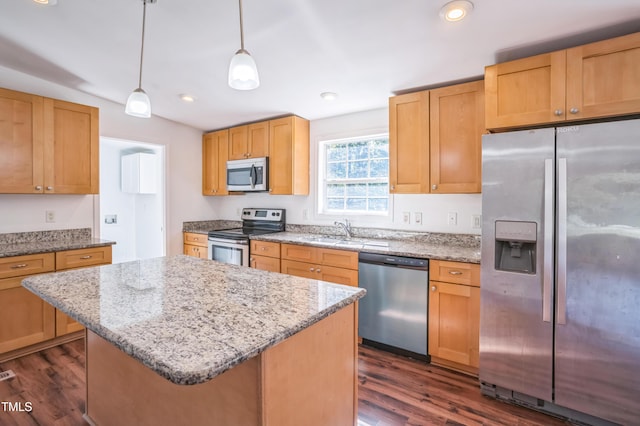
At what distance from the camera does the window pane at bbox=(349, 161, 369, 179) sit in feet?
11.3

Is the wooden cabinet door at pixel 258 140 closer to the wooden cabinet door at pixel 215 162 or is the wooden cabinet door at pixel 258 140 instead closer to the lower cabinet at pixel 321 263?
the wooden cabinet door at pixel 215 162

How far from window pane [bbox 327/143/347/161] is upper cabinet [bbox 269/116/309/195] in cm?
27

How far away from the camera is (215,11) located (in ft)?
6.12

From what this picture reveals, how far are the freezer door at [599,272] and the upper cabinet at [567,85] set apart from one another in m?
0.20

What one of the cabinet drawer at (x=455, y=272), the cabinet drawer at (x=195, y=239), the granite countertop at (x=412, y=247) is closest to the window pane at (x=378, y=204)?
the granite countertop at (x=412, y=247)

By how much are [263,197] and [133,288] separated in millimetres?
2876

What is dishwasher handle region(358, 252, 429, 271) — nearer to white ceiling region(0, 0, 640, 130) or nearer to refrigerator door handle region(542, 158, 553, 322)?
refrigerator door handle region(542, 158, 553, 322)

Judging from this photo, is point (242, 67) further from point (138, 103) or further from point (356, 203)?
point (356, 203)

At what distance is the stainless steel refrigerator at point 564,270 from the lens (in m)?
1.66

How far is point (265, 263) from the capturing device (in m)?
3.37

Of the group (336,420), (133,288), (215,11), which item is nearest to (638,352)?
(336,420)

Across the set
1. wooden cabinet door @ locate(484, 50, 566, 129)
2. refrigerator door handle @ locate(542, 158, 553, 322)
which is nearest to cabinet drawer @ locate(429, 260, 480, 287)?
refrigerator door handle @ locate(542, 158, 553, 322)

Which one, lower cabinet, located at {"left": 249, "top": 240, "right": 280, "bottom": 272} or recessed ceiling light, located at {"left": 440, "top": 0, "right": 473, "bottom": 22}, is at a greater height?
recessed ceiling light, located at {"left": 440, "top": 0, "right": 473, "bottom": 22}

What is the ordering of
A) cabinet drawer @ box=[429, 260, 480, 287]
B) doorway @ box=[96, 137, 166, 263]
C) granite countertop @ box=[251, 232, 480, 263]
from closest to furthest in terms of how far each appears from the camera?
cabinet drawer @ box=[429, 260, 480, 287]
granite countertop @ box=[251, 232, 480, 263]
doorway @ box=[96, 137, 166, 263]
